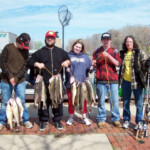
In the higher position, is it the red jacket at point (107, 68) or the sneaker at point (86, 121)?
the red jacket at point (107, 68)

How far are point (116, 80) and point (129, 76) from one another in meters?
0.34

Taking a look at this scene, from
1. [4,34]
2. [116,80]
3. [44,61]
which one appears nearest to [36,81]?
[44,61]

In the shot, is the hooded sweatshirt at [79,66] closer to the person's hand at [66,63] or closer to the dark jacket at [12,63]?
the person's hand at [66,63]

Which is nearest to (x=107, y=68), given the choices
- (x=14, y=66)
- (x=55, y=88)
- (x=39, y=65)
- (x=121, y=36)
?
(x=55, y=88)

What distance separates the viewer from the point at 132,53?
4.37 metres

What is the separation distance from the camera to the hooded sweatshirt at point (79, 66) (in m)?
4.60

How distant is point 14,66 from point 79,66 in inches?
61.1

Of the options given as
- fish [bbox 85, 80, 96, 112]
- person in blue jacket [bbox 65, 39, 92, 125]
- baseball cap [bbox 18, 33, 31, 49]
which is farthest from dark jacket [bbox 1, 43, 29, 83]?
fish [bbox 85, 80, 96, 112]

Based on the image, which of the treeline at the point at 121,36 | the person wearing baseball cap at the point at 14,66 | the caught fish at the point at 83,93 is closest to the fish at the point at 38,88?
the person wearing baseball cap at the point at 14,66

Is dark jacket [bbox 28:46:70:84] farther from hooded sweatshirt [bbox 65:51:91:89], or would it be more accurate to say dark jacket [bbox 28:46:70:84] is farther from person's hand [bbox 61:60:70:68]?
hooded sweatshirt [bbox 65:51:91:89]

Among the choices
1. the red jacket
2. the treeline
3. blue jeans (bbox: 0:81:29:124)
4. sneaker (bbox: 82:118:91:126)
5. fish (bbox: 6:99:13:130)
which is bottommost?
sneaker (bbox: 82:118:91:126)

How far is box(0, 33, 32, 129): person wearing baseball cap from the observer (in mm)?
4258

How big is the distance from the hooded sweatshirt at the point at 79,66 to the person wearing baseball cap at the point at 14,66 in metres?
1.13

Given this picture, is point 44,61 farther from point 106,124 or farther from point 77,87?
point 106,124
